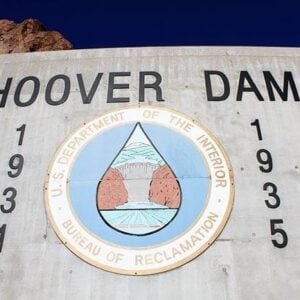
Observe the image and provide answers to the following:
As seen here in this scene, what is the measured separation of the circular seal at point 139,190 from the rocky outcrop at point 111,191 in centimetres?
Answer: 1

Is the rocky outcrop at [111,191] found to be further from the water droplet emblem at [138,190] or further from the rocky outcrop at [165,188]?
the rocky outcrop at [165,188]

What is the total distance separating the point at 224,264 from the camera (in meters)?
5.00

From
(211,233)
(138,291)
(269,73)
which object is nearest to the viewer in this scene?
(138,291)

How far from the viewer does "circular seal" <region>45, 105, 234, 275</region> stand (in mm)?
5066

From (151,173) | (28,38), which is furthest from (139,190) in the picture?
(28,38)

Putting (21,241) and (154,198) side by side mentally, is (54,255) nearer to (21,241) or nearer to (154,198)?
(21,241)

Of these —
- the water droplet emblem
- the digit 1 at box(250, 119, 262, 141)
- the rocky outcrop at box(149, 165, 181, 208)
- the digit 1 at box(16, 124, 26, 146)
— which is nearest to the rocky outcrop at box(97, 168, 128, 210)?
the water droplet emblem

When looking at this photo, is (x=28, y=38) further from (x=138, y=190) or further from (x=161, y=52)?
(x=138, y=190)

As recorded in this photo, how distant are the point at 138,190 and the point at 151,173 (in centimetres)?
25

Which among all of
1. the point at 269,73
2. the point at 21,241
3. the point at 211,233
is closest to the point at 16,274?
the point at 21,241

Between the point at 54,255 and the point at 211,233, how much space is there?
164cm

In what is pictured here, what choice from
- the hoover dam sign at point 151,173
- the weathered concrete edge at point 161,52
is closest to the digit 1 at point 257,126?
the hoover dam sign at point 151,173

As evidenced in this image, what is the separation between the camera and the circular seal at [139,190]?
5.07 m

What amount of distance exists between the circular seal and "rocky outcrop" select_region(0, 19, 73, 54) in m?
7.30
